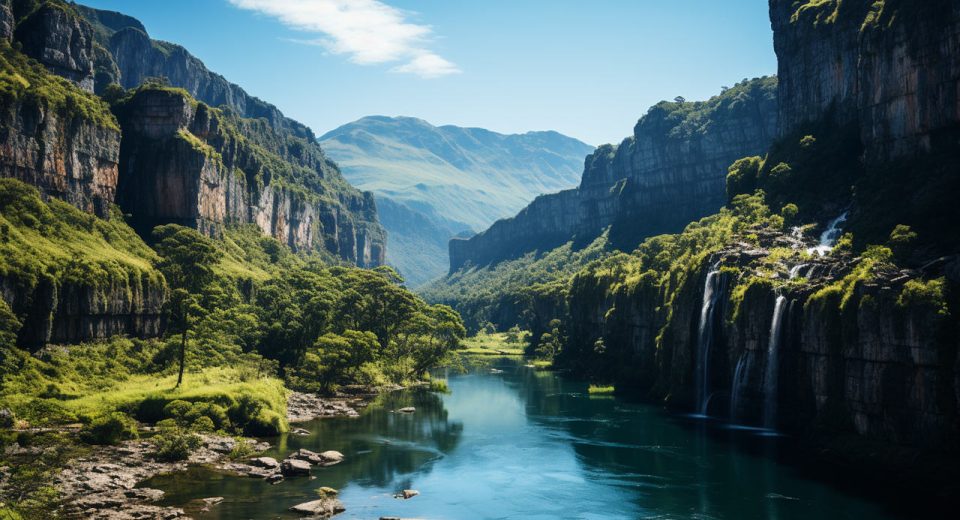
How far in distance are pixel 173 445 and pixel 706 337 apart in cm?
6337

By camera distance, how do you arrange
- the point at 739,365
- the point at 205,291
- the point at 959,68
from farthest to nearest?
the point at 205,291, the point at 739,365, the point at 959,68

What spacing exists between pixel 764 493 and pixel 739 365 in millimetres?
31579

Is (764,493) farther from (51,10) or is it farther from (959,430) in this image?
(51,10)

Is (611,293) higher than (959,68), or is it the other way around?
(959,68)

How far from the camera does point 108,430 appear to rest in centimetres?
7556

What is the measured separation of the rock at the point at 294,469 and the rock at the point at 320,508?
370 inches

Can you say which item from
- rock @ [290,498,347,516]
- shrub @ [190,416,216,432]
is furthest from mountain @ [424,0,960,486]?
shrub @ [190,416,216,432]

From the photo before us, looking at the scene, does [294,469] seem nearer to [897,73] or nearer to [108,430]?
[108,430]

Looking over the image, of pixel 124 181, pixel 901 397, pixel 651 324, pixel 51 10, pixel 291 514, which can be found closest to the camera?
pixel 291 514

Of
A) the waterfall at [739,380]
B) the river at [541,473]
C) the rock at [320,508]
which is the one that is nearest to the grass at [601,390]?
the river at [541,473]

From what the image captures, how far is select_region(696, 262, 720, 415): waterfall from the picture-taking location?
10538 cm

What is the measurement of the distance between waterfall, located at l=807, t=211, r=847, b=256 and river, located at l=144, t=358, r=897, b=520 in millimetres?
24318

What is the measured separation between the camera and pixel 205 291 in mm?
123312

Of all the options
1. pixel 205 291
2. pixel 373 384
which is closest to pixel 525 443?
pixel 373 384
